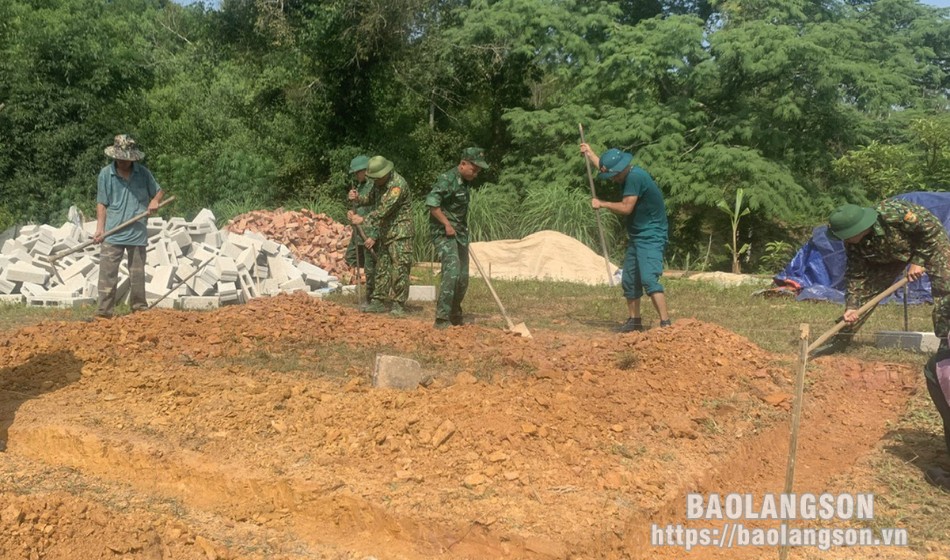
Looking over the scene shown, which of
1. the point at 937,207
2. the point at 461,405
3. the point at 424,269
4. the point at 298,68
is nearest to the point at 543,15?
the point at 298,68

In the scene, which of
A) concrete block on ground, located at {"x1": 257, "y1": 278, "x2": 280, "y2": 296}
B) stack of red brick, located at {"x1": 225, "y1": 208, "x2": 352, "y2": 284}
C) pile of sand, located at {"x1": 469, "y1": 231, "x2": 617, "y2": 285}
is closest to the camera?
concrete block on ground, located at {"x1": 257, "y1": 278, "x2": 280, "y2": 296}

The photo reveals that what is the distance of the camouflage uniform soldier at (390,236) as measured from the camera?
867 cm

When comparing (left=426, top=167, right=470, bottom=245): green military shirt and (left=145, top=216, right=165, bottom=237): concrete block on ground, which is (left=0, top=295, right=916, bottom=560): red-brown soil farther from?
(left=145, top=216, right=165, bottom=237): concrete block on ground

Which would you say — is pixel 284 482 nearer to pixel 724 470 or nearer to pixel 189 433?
pixel 189 433

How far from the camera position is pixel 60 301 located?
963cm

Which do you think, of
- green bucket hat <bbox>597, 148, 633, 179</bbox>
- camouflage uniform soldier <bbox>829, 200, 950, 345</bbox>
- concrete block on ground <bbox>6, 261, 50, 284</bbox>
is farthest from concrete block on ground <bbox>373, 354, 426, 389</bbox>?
concrete block on ground <bbox>6, 261, 50, 284</bbox>

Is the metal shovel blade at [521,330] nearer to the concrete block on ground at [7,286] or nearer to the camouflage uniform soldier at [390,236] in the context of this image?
the camouflage uniform soldier at [390,236]

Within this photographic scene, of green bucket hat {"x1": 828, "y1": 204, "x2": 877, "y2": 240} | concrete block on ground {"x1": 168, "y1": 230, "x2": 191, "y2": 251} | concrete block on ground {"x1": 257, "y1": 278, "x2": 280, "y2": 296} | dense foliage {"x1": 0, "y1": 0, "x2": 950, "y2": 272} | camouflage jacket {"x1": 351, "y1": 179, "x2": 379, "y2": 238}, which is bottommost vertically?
concrete block on ground {"x1": 257, "y1": 278, "x2": 280, "y2": 296}

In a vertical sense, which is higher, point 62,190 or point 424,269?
point 62,190

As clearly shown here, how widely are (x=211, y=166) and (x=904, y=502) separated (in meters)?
16.4

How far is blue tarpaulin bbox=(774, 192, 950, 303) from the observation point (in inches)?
413

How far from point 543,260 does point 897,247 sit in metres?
7.36

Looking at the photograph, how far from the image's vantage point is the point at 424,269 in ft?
45.1

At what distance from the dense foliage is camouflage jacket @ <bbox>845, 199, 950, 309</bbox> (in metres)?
8.53
